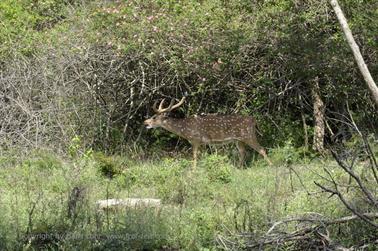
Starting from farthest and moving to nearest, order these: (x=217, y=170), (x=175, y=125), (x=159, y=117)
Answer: (x=159, y=117), (x=175, y=125), (x=217, y=170)

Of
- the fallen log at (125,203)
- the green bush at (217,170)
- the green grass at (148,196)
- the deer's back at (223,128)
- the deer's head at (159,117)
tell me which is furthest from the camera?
the deer's head at (159,117)

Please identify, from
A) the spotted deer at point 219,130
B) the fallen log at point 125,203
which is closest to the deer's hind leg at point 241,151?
the spotted deer at point 219,130

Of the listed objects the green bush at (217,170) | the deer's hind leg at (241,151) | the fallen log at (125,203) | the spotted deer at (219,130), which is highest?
the spotted deer at (219,130)

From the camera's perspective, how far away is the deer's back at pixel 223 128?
13.7 m

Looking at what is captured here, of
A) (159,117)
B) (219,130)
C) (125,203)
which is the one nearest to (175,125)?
(159,117)

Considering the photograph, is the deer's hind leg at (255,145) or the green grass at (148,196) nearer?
the green grass at (148,196)

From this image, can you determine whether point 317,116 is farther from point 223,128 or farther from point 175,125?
point 175,125

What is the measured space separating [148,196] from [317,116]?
5.43m

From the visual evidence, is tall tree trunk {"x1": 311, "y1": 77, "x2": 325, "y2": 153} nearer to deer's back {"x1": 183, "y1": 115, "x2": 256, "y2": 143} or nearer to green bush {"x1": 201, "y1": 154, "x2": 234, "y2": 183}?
deer's back {"x1": 183, "y1": 115, "x2": 256, "y2": 143}

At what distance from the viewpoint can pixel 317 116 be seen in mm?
14344

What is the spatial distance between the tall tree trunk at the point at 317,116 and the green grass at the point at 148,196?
128 cm

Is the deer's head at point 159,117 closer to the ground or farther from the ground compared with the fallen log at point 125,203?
farther from the ground

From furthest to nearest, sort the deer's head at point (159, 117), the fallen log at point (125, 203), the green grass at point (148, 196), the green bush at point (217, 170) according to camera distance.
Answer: the deer's head at point (159, 117) < the green bush at point (217, 170) < the fallen log at point (125, 203) < the green grass at point (148, 196)

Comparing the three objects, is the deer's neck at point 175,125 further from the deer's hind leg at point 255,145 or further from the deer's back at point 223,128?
the deer's hind leg at point 255,145
